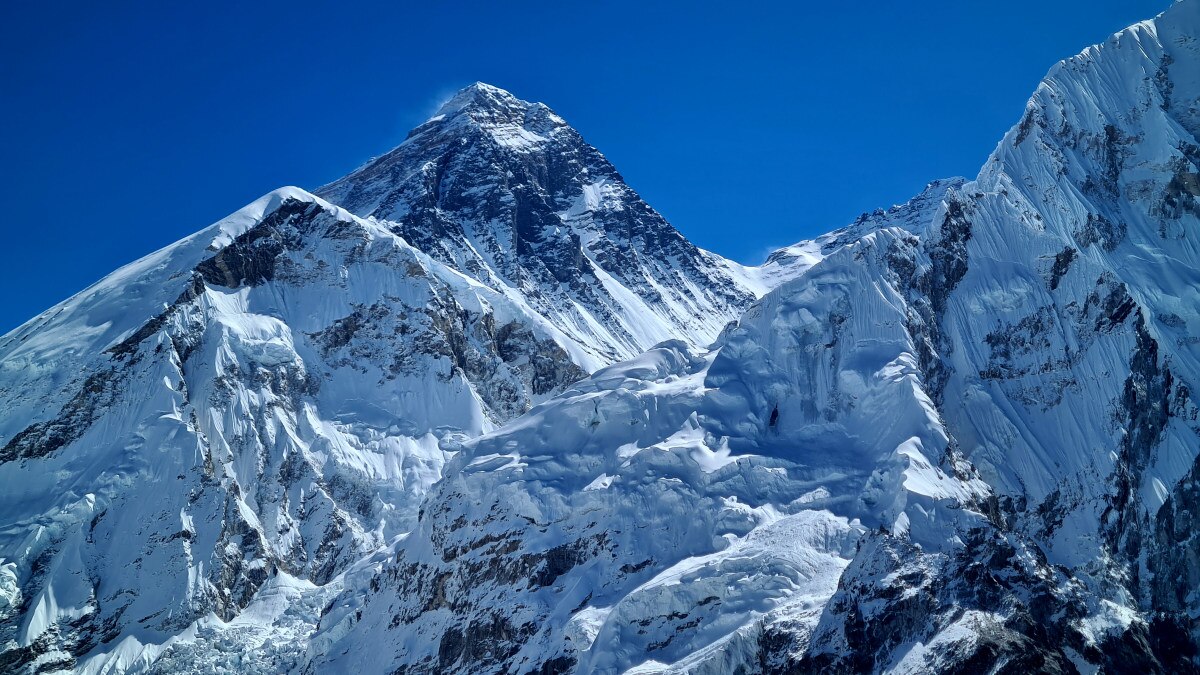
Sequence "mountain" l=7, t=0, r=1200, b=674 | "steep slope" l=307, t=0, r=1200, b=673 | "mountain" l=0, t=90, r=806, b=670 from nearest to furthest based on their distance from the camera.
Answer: "steep slope" l=307, t=0, r=1200, b=673 → "mountain" l=7, t=0, r=1200, b=674 → "mountain" l=0, t=90, r=806, b=670

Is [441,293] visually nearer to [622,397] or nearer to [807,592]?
[622,397]

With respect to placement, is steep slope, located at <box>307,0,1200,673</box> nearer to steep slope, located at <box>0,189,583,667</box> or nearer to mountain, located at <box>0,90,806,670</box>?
mountain, located at <box>0,90,806,670</box>

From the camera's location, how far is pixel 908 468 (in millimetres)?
94312

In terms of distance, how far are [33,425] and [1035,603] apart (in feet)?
354

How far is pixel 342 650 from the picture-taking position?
113688mm

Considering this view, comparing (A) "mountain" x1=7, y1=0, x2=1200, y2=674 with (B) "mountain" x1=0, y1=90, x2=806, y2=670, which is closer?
(A) "mountain" x1=7, y1=0, x2=1200, y2=674

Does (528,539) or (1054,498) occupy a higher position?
(528,539)

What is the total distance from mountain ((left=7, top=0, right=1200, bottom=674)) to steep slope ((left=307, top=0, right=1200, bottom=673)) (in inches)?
10.1

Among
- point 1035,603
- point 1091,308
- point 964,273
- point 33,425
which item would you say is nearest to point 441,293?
point 33,425

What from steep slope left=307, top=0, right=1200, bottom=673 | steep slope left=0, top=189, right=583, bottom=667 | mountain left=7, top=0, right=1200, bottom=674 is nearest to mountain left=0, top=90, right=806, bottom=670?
steep slope left=0, top=189, right=583, bottom=667

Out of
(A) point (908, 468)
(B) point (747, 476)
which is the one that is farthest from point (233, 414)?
(A) point (908, 468)

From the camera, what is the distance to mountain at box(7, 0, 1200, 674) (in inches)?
3472

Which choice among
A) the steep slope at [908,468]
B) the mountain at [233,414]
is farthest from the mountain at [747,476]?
the mountain at [233,414]

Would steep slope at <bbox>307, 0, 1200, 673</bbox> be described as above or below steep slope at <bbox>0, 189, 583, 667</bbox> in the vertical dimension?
below
